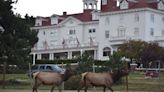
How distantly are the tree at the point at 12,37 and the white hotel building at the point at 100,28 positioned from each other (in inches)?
Answer: 2195

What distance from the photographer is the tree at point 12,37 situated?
1948 inches

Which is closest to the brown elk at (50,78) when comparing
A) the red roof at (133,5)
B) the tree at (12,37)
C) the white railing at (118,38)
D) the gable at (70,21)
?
the tree at (12,37)

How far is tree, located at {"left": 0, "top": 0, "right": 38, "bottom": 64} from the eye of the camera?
49469 millimetres

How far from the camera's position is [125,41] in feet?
346

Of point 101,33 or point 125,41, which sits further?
point 101,33

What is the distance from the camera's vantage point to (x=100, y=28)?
117688 mm

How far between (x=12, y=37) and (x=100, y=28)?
69.2 meters

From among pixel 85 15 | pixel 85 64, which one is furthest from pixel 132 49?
pixel 85 64

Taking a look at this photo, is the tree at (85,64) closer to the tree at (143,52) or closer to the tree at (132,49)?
the tree at (143,52)

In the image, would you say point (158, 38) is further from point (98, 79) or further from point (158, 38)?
point (98, 79)

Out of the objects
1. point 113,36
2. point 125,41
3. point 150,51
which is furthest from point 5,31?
point 113,36

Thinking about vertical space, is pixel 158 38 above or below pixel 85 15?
below

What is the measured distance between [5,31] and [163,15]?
2750 inches

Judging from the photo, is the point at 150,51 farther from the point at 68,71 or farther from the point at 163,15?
the point at 68,71
